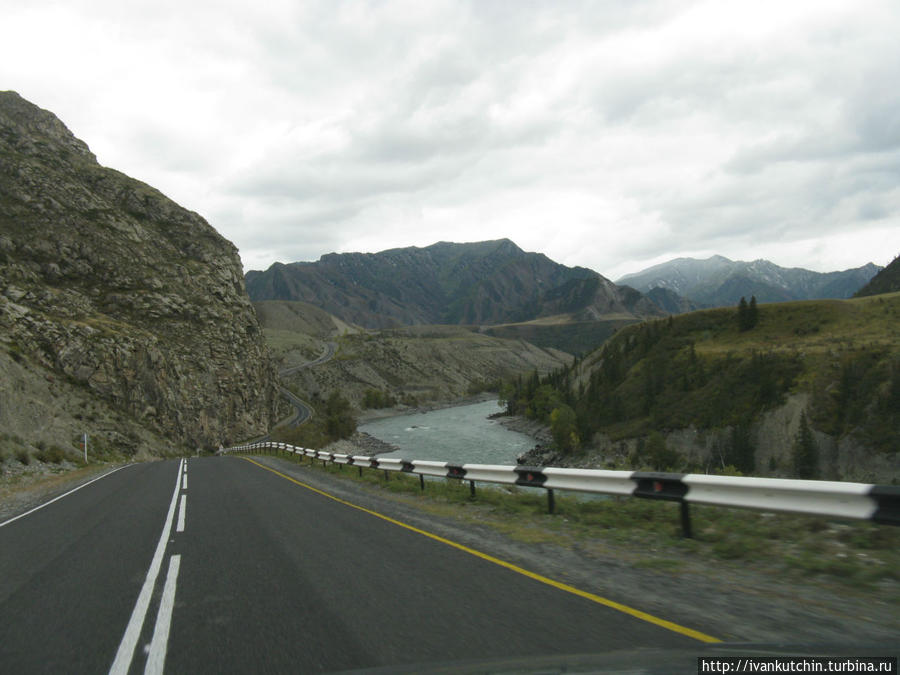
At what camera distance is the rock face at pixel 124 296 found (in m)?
48.3

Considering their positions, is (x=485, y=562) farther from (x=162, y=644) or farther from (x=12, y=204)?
(x=12, y=204)

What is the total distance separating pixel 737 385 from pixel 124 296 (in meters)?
91.3

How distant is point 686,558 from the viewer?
6.62 meters

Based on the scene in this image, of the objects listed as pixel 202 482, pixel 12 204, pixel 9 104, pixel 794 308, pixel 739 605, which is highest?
pixel 9 104

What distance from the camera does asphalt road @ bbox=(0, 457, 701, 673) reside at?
13.2 feet

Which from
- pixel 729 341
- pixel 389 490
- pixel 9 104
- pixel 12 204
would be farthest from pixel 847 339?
pixel 9 104

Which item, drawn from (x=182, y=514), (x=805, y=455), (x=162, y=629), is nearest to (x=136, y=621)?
(x=162, y=629)

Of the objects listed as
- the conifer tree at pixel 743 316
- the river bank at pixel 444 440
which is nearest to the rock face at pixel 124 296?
the river bank at pixel 444 440

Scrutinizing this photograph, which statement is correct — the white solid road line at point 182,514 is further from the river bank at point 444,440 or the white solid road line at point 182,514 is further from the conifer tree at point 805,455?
the conifer tree at point 805,455

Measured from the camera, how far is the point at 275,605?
5.17 m

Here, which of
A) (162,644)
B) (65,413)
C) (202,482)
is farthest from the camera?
(65,413)

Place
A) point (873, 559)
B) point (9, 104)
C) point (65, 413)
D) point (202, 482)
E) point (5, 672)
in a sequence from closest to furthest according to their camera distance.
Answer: point (5, 672)
point (873, 559)
point (202, 482)
point (65, 413)
point (9, 104)

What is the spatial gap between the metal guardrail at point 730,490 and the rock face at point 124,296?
156 ft

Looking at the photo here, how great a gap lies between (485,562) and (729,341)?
122 m
